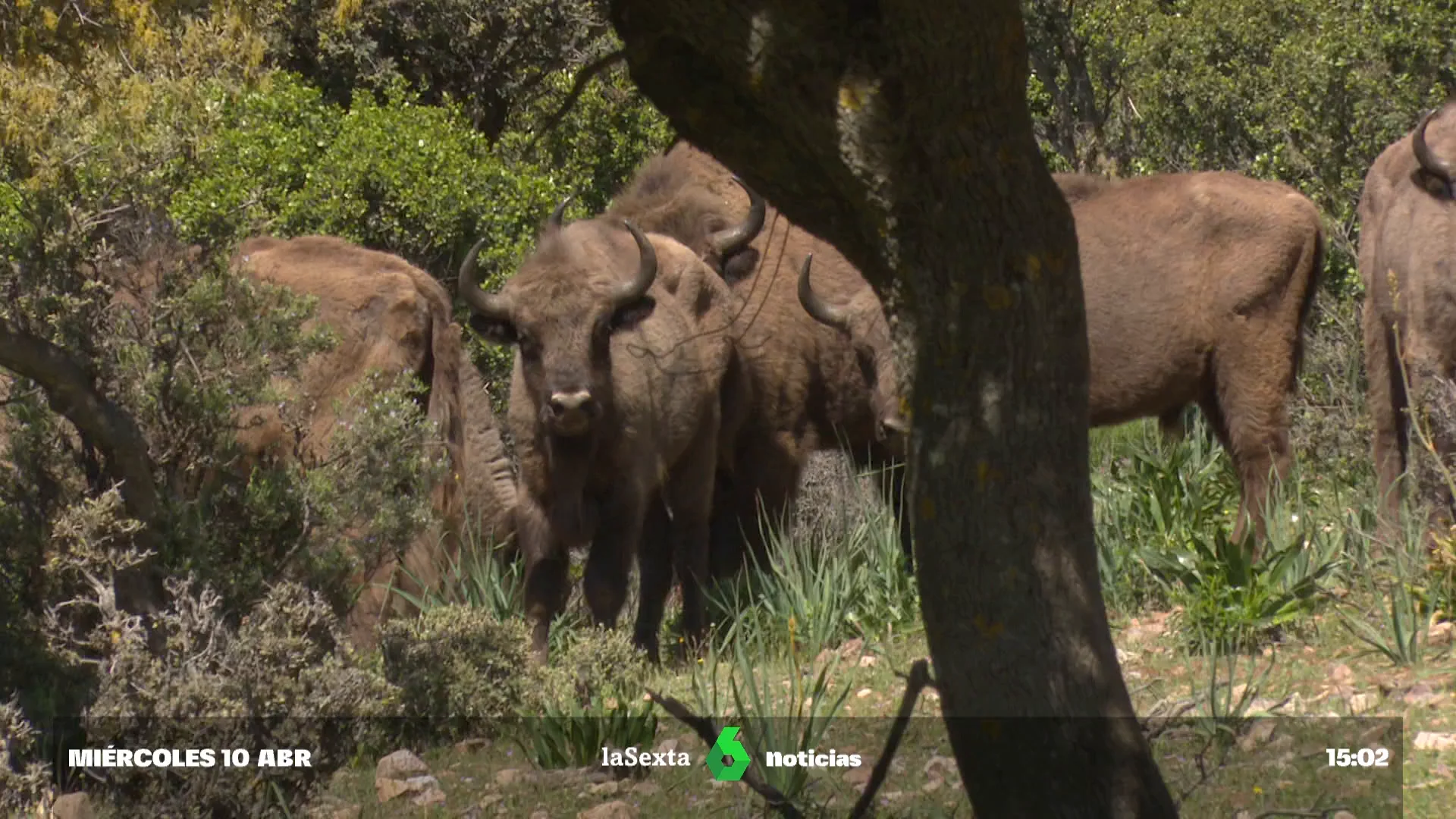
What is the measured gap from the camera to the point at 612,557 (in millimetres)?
8922

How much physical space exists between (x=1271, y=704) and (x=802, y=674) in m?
1.72

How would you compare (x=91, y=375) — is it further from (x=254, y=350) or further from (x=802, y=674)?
(x=802, y=674)

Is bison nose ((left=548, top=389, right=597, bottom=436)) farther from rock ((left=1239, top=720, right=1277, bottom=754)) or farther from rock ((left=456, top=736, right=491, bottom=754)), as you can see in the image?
rock ((left=1239, top=720, right=1277, bottom=754))

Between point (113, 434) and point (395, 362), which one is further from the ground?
point (395, 362)

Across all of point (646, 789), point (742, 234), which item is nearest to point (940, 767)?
point (646, 789)

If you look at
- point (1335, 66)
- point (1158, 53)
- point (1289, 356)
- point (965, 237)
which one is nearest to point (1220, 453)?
point (1289, 356)

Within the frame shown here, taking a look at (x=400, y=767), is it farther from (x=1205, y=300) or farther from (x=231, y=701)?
(x=1205, y=300)

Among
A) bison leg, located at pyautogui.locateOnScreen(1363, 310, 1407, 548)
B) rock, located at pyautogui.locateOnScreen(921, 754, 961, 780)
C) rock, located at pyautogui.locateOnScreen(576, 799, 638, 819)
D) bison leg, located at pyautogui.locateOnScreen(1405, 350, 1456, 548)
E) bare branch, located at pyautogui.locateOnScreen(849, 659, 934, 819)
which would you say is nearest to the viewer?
bare branch, located at pyautogui.locateOnScreen(849, 659, 934, 819)

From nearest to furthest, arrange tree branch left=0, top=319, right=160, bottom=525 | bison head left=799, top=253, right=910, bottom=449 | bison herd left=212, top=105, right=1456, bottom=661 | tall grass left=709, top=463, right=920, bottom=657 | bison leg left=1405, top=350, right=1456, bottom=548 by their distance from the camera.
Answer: tree branch left=0, top=319, right=160, bottom=525 → bison leg left=1405, top=350, right=1456, bottom=548 → tall grass left=709, top=463, right=920, bottom=657 → bison herd left=212, top=105, right=1456, bottom=661 → bison head left=799, top=253, right=910, bottom=449

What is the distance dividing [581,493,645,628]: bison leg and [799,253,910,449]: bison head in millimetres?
1607

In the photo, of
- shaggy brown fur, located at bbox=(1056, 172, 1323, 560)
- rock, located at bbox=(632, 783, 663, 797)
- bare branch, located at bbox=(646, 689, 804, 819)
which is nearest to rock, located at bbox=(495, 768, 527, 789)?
rock, located at bbox=(632, 783, 663, 797)

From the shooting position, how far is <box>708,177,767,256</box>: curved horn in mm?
10242

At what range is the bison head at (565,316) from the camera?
28.5 feet

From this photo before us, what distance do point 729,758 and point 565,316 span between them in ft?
11.2
